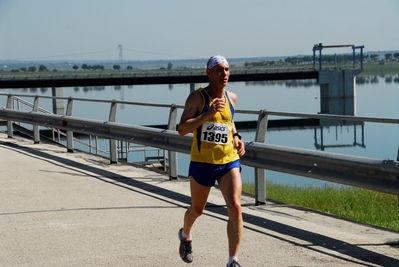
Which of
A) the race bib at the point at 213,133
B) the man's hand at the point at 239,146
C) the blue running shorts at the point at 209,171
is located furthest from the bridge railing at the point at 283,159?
the race bib at the point at 213,133

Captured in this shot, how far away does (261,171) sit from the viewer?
9.69 meters

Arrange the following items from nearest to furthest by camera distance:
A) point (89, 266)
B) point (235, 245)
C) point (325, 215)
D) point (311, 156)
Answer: point (235, 245) → point (89, 266) → point (311, 156) → point (325, 215)

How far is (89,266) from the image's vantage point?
6723mm

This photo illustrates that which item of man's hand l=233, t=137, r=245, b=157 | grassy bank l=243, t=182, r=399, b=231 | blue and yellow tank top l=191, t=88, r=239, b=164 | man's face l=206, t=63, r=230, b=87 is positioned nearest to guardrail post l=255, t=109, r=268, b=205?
grassy bank l=243, t=182, r=399, b=231

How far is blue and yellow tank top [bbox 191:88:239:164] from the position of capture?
21.3 ft

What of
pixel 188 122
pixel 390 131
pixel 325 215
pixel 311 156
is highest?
pixel 188 122

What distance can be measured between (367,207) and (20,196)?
5.47 meters

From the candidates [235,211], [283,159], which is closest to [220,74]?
[235,211]

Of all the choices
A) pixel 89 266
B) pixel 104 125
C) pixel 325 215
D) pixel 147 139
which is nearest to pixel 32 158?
pixel 104 125

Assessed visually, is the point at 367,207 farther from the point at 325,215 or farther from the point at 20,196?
the point at 20,196

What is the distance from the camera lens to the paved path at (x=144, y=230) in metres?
6.98

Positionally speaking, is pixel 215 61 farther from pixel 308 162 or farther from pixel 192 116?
pixel 308 162

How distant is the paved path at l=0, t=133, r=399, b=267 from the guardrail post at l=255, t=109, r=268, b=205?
0.14 meters

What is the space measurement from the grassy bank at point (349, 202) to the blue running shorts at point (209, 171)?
11.9ft
